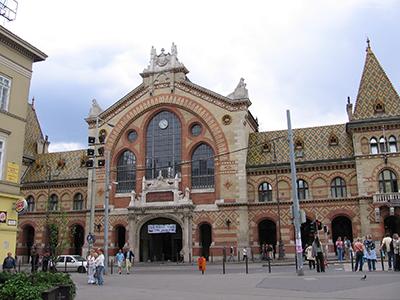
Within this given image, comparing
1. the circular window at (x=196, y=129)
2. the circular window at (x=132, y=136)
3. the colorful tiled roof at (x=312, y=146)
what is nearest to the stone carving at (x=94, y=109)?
the circular window at (x=132, y=136)

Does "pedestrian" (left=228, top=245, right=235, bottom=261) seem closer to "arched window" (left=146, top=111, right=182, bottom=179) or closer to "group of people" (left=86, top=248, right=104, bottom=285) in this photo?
"arched window" (left=146, top=111, right=182, bottom=179)

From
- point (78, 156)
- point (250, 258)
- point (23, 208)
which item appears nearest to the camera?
point (23, 208)

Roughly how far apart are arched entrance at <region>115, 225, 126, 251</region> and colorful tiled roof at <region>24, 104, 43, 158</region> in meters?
17.8

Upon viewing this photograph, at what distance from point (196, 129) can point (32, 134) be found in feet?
92.2

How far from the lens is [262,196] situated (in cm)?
4397

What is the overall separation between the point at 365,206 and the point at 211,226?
14.4 meters

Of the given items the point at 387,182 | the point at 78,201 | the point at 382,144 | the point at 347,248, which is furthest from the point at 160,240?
the point at 382,144

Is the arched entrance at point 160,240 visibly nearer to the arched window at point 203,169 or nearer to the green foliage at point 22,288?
the arched window at point 203,169

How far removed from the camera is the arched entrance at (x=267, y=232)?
44.1 metres

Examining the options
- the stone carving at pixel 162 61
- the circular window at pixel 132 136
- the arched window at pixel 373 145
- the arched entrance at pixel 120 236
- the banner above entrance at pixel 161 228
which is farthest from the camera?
the circular window at pixel 132 136

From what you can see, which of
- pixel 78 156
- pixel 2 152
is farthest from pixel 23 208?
pixel 78 156

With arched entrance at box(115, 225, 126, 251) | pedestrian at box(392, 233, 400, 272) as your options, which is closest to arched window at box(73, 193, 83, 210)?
arched entrance at box(115, 225, 126, 251)

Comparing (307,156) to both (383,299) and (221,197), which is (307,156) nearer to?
(221,197)

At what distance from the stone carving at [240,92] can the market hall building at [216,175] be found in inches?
6.9
